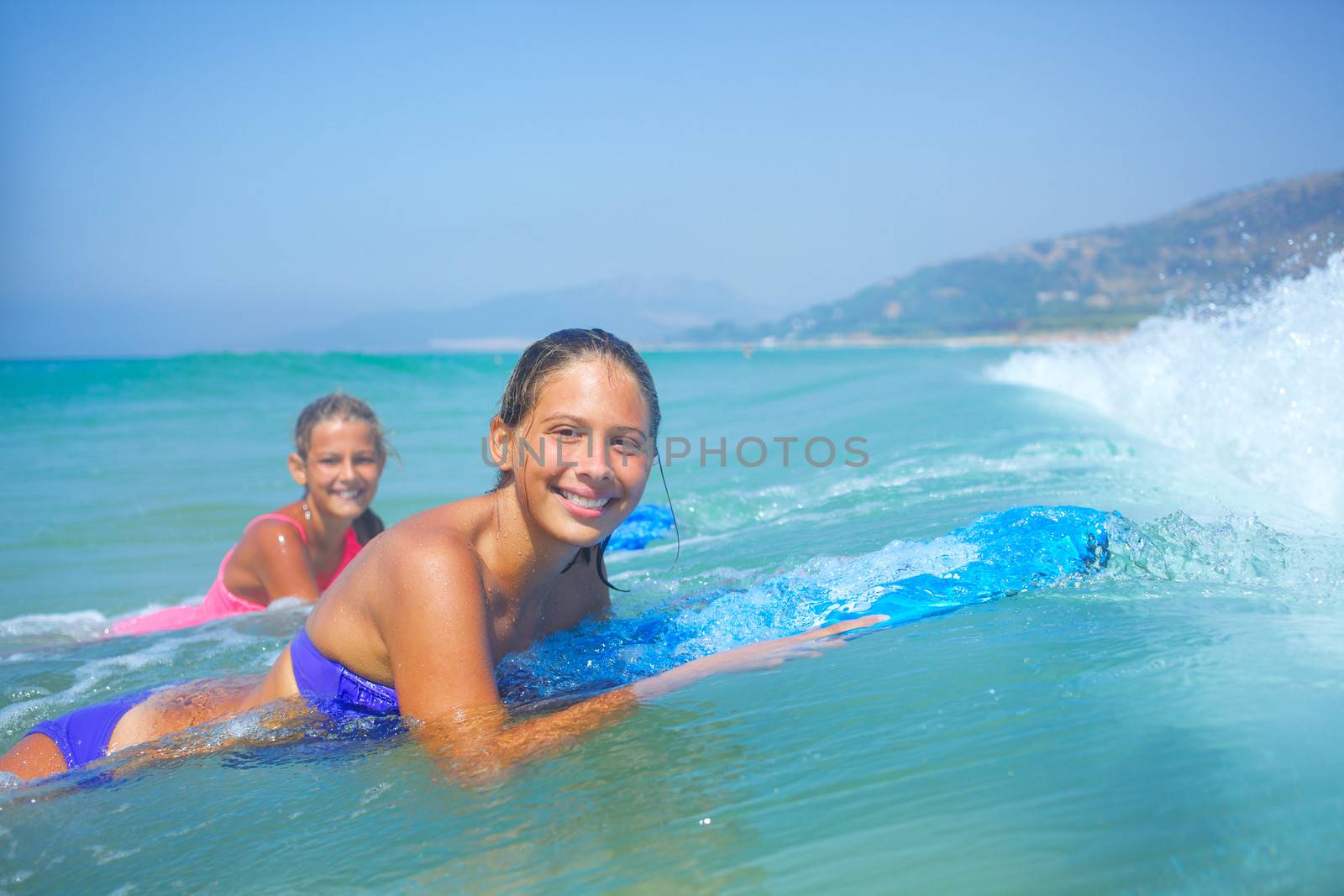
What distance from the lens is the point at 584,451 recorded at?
2.31 m

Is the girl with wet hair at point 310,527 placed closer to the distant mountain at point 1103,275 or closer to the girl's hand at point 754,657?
the girl's hand at point 754,657

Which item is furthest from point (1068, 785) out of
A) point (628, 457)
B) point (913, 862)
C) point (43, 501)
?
point (43, 501)

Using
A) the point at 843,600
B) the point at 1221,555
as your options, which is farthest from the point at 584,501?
the point at 1221,555

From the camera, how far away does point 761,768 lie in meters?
1.87

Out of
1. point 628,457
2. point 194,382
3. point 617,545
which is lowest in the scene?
point 617,545

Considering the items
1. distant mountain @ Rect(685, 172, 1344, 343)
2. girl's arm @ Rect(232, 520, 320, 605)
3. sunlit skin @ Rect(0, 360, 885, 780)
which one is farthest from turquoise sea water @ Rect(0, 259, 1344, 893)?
distant mountain @ Rect(685, 172, 1344, 343)

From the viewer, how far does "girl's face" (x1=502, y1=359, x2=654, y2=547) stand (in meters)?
2.31

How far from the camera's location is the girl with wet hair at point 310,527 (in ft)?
15.8

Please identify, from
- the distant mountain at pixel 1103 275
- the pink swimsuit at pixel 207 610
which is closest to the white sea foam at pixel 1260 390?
the distant mountain at pixel 1103 275

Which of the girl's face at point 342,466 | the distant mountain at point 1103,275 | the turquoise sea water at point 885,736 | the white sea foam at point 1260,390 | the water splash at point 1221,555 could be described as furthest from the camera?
the distant mountain at point 1103,275

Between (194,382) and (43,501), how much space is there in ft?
51.1

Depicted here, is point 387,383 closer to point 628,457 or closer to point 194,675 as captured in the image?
point 194,675

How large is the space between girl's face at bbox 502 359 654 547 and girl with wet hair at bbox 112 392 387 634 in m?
2.72

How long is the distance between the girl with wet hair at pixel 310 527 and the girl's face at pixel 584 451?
2715mm
